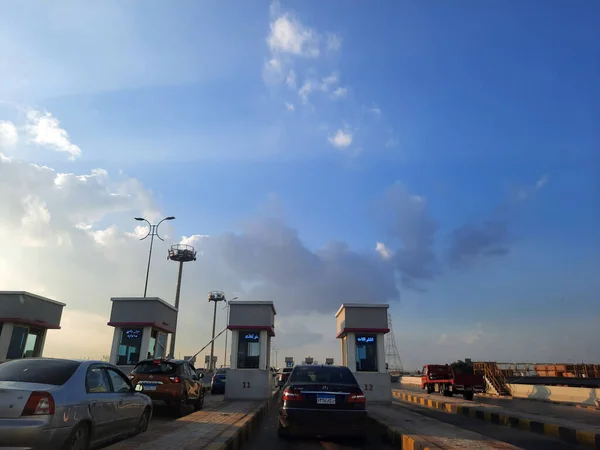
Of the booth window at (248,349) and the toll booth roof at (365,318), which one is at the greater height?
the toll booth roof at (365,318)

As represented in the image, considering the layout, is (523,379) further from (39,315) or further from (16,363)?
(16,363)

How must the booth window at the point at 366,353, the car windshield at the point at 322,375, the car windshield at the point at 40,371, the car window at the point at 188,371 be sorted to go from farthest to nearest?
the booth window at the point at 366,353 → the car window at the point at 188,371 → the car windshield at the point at 322,375 → the car windshield at the point at 40,371

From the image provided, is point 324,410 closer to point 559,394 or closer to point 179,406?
point 179,406

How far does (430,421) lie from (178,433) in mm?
6387

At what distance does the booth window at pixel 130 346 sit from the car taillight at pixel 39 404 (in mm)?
16527

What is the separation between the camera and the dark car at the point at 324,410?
26.7 ft

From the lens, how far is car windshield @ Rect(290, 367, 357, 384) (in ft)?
29.5

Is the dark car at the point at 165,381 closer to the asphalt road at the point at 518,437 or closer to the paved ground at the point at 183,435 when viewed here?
the paved ground at the point at 183,435

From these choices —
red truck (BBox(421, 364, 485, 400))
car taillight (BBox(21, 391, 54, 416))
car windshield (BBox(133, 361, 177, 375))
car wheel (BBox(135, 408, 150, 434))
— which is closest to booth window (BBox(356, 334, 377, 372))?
red truck (BBox(421, 364, 485, 400))

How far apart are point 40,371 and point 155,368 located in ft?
22.8

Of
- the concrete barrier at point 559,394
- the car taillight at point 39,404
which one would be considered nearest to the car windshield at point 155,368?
the car taillight at point 39,404

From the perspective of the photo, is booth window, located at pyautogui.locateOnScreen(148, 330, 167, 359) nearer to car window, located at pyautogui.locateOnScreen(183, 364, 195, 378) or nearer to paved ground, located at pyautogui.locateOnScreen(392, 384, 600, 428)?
car window, located at pyautogui.locateOnScreen(183, 364, 195, 378)

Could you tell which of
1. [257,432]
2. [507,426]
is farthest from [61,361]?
[507,426]

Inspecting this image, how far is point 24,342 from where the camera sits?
69.2 ft
